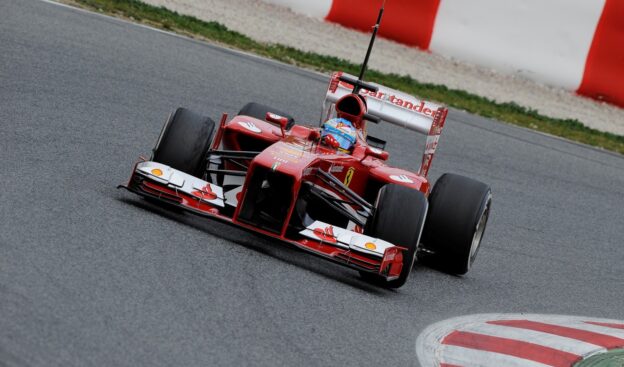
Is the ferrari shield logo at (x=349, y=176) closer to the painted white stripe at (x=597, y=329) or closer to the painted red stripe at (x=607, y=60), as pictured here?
the painted white stripe at (x=597, y=329)

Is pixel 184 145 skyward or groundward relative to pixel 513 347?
skyward

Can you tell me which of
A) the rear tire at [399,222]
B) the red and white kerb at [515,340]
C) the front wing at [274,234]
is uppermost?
the rear tire at [399,222]

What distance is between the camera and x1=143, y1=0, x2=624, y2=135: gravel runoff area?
16.5 metres

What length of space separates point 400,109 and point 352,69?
6449mm

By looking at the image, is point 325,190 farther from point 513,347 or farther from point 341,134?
point 513,347

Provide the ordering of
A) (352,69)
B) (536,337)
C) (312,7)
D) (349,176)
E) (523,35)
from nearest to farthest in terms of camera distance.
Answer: (536,337) < (349,176) < (352,69) < (523,35) < (312,7)

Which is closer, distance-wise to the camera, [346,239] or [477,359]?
[477,359]

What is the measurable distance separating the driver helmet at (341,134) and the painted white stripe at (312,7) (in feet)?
30.1

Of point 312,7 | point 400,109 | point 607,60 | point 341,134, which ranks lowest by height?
point 341,134

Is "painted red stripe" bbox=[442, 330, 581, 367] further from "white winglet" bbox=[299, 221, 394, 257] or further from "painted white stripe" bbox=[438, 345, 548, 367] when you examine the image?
"white winglet" bbox=[299, 221, 394, 257]

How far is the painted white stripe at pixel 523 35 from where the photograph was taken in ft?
53.7

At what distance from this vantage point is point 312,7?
682 inches

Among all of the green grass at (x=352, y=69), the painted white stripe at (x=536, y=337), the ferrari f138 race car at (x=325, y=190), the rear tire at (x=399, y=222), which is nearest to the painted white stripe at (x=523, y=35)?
the green grass at (x=352, y=69)

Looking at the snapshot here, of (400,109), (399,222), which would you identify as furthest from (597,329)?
(400,109)
